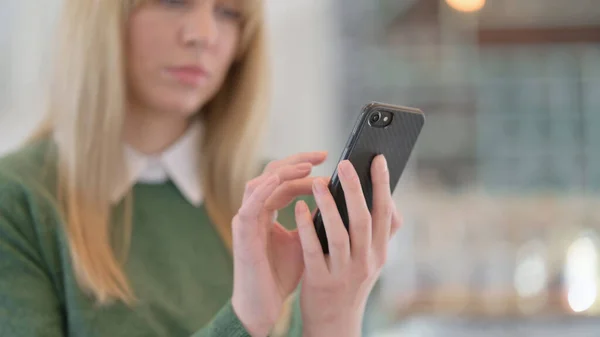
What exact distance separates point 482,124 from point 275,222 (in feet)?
4.53

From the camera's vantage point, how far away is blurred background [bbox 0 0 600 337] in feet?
5.48

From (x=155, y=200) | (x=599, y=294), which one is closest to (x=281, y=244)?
(x=155, y=200)

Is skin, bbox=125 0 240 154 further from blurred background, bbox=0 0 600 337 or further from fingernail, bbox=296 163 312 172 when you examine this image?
blurred background, bbox=0 0 600 337

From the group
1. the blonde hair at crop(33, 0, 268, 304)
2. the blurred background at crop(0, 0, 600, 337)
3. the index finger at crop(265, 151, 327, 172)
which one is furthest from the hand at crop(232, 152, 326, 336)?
the blurred background at crop(0, 0, 600, 337)

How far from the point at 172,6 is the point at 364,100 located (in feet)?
3.76

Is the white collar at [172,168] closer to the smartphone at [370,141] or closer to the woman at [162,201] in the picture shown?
the woman at [162,201]

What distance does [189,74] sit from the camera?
0.61 meters

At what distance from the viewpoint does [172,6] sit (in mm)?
608

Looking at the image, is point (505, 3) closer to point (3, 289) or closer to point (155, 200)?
point (155, 200)

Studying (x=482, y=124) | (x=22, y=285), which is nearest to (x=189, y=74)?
(x=22, y=285)

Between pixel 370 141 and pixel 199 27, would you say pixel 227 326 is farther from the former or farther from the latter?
pixel 199 27

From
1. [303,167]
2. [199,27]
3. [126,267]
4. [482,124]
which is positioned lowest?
[482,124]

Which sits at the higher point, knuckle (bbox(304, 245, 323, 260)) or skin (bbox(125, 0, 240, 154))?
skin (bbox(125, 0, 240, 154))

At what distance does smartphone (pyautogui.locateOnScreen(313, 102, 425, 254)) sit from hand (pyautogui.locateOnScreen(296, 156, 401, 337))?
1cm
